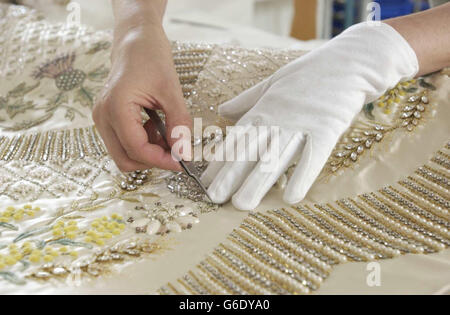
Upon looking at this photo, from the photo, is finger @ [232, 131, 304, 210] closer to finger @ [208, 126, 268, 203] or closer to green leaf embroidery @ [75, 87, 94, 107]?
finger @ [208, 126, 268, 203]

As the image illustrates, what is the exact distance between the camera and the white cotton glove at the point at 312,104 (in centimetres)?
68

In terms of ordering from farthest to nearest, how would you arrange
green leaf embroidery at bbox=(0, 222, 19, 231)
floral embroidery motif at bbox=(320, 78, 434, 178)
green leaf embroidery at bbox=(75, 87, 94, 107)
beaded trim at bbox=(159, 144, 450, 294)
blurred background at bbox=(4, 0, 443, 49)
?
blurred background at bbox=(4, 0, 443, 49) < green leaf embroidery at bbox=(75, 87, 94, 107) < floral embroidery motif at bbox=(320, 78, 434, 178) < green leaf embroidery at bbox=(0, 222, 19, 231) < beaded trim at bbox=(159, 144, 450, 294)

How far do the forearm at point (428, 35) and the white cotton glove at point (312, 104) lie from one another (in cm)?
2

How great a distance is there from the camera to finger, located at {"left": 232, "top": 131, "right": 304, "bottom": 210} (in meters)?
0.68

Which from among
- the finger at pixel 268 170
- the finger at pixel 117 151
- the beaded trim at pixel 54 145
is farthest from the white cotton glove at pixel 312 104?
the beaded trim at pixel 54 145

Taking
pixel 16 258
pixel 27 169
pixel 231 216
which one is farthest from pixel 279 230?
pixel 27 169

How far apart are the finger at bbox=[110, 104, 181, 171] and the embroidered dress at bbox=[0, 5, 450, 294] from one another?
6cm

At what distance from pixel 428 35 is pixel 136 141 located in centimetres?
49

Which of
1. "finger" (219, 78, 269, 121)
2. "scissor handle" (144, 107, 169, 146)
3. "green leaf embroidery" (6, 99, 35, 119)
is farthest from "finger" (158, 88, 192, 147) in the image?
"green leaf embroidery" (6, 99, 35, 119)

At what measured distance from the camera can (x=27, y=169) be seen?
817mm

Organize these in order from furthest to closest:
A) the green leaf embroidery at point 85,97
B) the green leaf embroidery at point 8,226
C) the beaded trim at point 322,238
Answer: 1. the green leaf embroidery at point 85,97
2. the green leaf embroidery at point 8,226
3. the beaded trim at point 322,238

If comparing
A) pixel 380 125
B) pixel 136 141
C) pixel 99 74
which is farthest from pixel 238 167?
pixel 99 74

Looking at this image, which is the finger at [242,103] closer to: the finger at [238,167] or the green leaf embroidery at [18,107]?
the finger at [238,167]

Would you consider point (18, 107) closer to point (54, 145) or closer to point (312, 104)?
point (54, 145)
